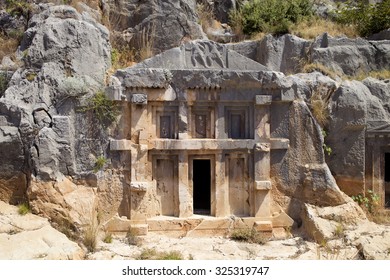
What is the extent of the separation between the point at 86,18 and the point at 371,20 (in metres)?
7.95

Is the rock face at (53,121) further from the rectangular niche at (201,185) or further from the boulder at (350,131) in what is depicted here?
the boulder at (350,131)

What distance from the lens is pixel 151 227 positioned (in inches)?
298

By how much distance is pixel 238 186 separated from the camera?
26.1ft

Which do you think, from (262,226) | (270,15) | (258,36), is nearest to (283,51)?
(258,36)

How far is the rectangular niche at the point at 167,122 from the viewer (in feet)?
25.8

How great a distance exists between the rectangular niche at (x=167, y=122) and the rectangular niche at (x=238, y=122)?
1.10 m

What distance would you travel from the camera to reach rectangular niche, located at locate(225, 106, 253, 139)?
796cm

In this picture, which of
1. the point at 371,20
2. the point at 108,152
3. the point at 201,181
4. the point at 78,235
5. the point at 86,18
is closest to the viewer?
the point at 78,235

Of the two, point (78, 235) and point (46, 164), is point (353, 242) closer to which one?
point (78, 235)

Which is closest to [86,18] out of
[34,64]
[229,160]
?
[34,64]

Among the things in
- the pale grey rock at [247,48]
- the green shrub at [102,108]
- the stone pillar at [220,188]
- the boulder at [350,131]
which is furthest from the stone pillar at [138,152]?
the pale grey rock at [247,48]

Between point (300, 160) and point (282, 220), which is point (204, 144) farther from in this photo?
point (282, 220)

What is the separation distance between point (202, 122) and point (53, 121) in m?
3.00

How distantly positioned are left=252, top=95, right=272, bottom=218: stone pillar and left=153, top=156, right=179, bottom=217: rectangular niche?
1681 millimetres
